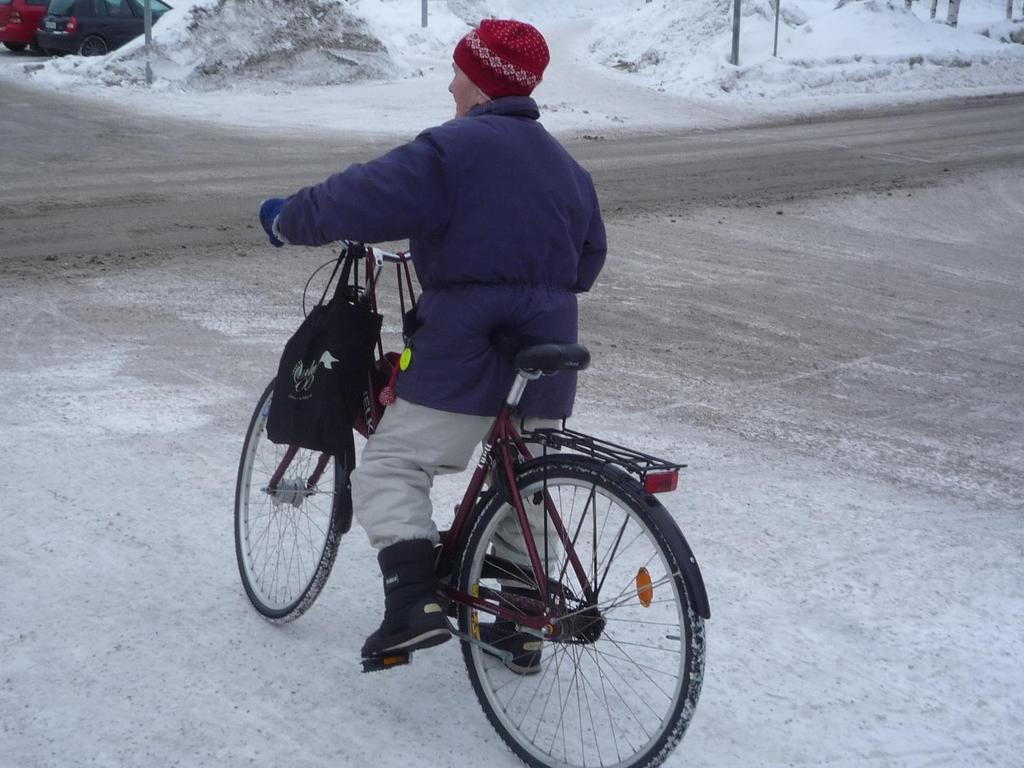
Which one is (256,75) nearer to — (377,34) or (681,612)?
(377,34)

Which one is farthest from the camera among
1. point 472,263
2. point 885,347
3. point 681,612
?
point 885,347

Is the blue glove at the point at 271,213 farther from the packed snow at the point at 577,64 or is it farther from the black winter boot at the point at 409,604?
the packed snow at the point at 577,64

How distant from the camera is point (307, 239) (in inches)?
138

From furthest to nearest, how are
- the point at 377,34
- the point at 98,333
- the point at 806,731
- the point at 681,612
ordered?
1. the point at 377,34
2. the point at 98,333
3. the point at 806,731
4. the point at 681,612

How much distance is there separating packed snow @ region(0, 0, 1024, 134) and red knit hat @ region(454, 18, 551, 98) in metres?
15.8

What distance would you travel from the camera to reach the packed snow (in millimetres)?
21875

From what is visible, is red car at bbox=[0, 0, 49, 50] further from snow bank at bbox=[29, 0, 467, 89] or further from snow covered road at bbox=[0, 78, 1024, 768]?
snow covered road at bbox=[0, 78, 1024, 768]

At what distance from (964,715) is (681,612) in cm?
118

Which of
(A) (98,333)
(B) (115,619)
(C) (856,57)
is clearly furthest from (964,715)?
(C) (856,57)

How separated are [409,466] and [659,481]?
2.48ft

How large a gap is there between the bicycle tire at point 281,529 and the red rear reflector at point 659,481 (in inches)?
45.5

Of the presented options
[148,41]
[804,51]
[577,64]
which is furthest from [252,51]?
[804,51]

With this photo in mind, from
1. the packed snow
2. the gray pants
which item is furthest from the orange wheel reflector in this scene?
the packed snow

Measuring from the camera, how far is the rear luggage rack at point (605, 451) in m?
3.14
